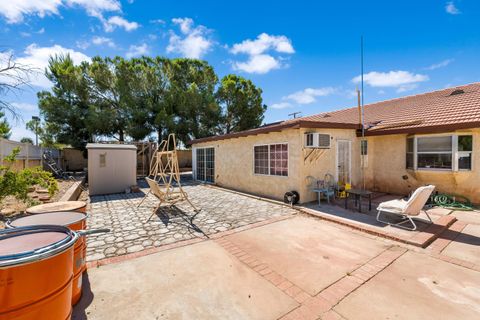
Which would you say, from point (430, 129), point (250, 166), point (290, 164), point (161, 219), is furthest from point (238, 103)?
point (161, 219)

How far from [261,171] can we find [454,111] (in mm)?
7674

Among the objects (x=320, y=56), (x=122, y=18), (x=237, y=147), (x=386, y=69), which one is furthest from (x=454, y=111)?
(x=122, y=18)

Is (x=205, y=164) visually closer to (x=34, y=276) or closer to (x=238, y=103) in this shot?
(x=238, y=103)

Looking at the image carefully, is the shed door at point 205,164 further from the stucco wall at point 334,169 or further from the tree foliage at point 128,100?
the tree foliage at point 128,100

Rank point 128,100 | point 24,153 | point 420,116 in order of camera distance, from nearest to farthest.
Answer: point 420,116 < point 24,153 < point 128,100

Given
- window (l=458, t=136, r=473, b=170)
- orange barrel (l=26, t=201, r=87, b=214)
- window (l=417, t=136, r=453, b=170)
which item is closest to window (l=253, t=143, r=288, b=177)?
window (l=417, t=136, r=453, b=170)

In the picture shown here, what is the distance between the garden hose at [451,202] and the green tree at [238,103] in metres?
17.6

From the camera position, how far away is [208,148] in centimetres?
1377

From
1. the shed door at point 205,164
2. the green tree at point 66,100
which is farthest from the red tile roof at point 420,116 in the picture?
the green tree at point 66,100

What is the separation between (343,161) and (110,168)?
34.8ft

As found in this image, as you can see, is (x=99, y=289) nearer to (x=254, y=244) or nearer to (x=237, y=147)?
(x=254, y=244)

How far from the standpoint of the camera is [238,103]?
22.7 m

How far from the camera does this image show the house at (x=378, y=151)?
7484 mm

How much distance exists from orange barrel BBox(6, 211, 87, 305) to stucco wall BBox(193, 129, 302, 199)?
6306 millimetres
